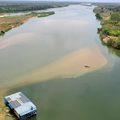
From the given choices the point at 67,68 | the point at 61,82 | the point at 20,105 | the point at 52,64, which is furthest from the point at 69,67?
the point at 20,105

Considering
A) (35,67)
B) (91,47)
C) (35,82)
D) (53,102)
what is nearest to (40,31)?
(91,47)

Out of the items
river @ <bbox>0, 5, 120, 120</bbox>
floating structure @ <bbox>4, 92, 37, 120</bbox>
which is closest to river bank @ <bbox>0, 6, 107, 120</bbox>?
river @ <bbox>0, 5, 120, 120</bbox>

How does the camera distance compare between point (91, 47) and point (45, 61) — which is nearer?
point (45, 61)

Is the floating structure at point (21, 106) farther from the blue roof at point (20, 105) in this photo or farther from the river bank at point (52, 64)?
the river bank at point (52, 64)

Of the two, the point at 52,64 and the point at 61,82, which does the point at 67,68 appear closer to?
the point at 52,64

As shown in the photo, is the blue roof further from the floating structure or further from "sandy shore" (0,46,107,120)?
"sandy shore" (0,46,107,120)

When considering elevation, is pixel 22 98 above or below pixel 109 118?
above

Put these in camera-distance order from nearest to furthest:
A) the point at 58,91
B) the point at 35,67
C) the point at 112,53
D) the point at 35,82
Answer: the point at 58,91 < the point at 35,82 < the point at 35,67 < the point at 112,53

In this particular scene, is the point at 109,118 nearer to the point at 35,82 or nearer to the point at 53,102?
the point at 53,102
